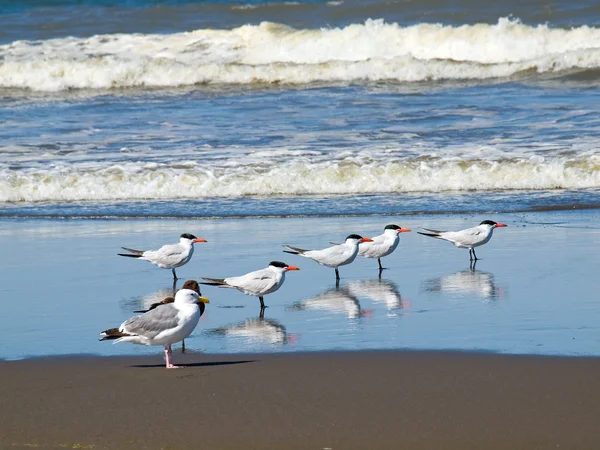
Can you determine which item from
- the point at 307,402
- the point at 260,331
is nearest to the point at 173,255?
the point at 260,331

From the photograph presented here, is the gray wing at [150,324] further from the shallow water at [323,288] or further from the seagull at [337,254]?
the seagull at [337,254]

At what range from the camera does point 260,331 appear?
6.92 m

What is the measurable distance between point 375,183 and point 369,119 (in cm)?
429

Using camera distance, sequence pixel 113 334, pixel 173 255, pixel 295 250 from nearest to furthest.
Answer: pixel 113 334 < pixel 173 255 < pixel 295 250

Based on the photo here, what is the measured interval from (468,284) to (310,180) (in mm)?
5598

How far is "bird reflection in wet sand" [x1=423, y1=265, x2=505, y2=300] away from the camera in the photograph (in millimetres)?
7830

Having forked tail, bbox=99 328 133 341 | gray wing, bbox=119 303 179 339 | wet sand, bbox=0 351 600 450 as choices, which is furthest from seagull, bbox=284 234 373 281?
forked tail, bbox=99 328 133 341

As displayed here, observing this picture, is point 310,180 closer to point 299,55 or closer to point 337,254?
point 337,254

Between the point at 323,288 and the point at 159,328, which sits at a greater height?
the point at 159,328

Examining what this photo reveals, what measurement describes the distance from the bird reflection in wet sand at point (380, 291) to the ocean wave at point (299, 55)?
14.9m

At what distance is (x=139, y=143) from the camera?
53.2 ft

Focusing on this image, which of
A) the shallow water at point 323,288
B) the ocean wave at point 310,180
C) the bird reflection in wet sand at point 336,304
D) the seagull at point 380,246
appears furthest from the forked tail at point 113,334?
the ocean wave at point 310,180

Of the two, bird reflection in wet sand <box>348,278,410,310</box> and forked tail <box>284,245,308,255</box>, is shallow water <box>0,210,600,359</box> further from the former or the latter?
forked tail <box>284,245,308,255</box>

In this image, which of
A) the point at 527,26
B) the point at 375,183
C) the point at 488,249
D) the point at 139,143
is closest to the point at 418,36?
the point at 527,26
